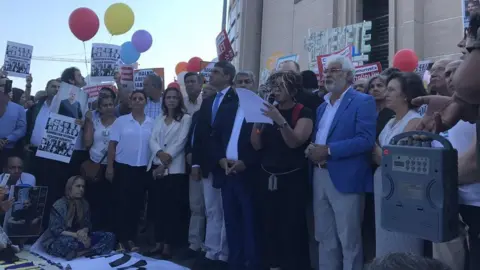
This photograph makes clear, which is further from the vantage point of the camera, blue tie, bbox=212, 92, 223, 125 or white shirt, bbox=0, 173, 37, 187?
white shirt, bbox=0, 173, 37, 187

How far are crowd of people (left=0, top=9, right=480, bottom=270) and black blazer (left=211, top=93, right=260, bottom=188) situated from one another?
0.05 ft

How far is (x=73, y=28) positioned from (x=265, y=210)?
549 cm

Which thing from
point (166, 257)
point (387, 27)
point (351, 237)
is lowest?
point (166, 257)

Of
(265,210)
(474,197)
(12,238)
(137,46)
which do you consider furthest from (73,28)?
(474,197)

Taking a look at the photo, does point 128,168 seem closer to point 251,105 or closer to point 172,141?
point 172,141

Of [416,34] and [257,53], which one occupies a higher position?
[257,53]

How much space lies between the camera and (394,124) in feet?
11.0

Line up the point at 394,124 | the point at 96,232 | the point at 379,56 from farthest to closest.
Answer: the point at 379,56
the point at 96,232
the point at 394,124

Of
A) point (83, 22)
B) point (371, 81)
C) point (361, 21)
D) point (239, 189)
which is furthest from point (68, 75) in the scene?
point (361, 21)

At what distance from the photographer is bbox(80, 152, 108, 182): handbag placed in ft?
18.3

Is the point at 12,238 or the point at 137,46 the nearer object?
the point at 12,238

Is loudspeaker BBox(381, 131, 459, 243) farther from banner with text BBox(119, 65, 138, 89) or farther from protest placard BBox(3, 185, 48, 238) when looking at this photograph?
banner with text BBox(119, 65, 138, 89)

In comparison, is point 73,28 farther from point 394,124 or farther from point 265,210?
point 394,124

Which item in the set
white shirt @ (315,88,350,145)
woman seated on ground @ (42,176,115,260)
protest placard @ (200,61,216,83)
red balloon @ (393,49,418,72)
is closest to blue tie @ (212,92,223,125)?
white shirt @ (315,88,350,145)
